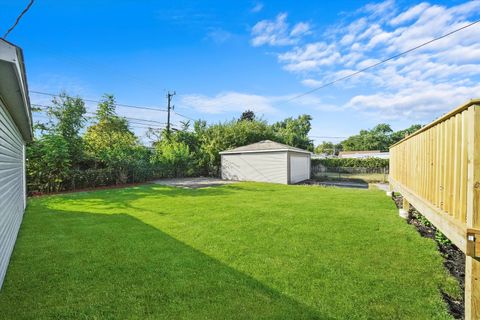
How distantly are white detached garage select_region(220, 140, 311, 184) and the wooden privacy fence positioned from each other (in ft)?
38.6

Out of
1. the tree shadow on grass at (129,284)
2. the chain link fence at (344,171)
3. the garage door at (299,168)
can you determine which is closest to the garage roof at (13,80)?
the tree shadow on grass at (129,284)

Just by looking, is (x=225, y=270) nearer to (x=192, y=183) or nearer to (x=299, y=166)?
(x=192, y=183)

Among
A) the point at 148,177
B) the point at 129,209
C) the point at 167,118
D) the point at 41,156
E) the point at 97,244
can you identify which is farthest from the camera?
the point at 167,118

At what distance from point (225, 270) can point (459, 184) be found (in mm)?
2661

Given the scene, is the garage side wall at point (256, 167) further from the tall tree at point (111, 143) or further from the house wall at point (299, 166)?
the tall tree at point (111, 143)

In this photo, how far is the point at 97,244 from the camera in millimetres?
4141

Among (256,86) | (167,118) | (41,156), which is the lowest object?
(41,156)

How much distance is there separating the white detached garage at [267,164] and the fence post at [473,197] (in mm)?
12810

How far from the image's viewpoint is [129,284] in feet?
9.11

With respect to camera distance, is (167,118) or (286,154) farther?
(167,118)

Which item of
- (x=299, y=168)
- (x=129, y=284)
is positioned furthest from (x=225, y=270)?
(x=299, y=168)

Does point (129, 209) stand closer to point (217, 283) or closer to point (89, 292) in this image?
point (89, 292)

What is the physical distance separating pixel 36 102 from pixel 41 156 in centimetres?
829

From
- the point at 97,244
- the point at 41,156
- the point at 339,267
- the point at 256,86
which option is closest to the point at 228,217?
the point at 97,244
